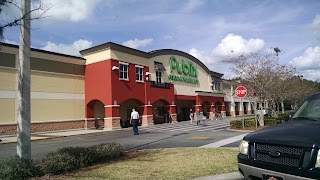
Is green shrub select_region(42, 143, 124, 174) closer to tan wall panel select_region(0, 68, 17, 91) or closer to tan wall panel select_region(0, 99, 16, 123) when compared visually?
tan wall panel select_region(0, 99, 16, 123)

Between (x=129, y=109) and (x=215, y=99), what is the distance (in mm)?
18568

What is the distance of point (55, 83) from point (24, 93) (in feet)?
71.4

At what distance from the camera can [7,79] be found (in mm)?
25609

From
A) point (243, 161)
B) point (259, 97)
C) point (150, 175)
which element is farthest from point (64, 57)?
point (243, 161)

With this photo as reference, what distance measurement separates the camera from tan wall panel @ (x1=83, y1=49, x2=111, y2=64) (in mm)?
31156

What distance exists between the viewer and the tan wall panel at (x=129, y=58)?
1244 inches

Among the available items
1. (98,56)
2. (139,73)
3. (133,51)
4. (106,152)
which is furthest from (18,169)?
(139,73)

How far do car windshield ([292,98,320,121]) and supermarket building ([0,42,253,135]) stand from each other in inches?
860

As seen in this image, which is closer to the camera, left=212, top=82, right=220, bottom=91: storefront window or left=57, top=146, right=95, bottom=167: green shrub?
left=57, top=146, right=95, bottom=167: green shrub

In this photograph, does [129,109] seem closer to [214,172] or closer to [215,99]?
[215,99]

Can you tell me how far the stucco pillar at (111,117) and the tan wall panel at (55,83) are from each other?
12.1 feet

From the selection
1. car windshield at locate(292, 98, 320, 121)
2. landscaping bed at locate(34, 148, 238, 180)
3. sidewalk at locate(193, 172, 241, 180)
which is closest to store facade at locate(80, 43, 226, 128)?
landscaping bed at locate(34, 148, 238, 180)

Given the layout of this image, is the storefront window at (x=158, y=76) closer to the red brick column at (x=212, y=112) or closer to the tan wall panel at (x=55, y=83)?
the tan wall panel at (x=55, y=83)

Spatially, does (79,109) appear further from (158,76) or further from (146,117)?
(158,76)
